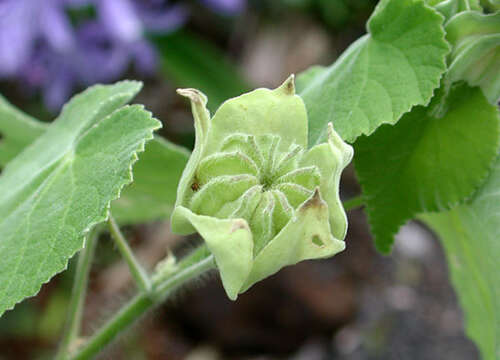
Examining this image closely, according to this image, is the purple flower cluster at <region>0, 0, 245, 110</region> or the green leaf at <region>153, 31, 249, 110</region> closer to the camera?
the purple flower cluster at <region>0, 0, 245, 110</region>

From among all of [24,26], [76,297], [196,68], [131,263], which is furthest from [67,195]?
[196,68]

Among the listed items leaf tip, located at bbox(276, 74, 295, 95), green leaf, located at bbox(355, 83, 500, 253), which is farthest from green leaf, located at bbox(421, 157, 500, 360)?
leaf tip, located at bbox(276, 74, 295, 95)

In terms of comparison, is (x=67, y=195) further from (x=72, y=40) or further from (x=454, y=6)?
(x=72, y=40)

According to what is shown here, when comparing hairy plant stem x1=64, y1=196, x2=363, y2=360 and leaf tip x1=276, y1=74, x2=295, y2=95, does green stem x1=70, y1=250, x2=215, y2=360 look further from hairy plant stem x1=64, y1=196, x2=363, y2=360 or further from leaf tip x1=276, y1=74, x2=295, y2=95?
leaf tip x1=276, y1=74, x2=295, y2=95

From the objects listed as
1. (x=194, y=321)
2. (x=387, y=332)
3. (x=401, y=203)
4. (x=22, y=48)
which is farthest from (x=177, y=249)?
(x=401, y=203)

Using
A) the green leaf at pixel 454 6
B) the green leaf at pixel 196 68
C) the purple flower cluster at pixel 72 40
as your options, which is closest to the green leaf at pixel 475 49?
the green leaf at pixel 454 6

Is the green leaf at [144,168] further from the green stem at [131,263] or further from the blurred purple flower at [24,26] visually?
the blurred purple flower at [24,26]
